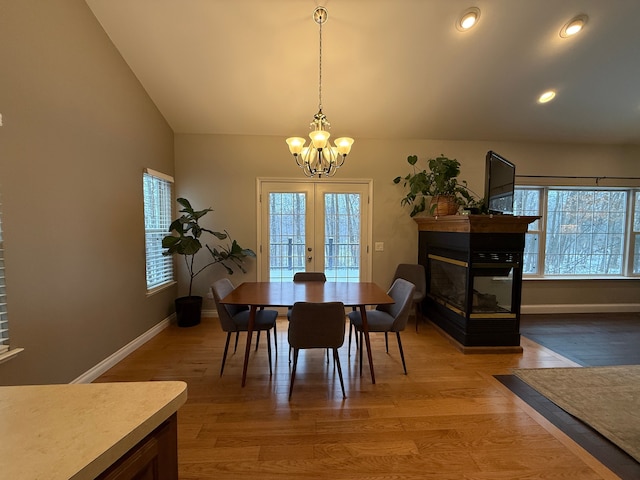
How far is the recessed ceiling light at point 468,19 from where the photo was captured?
247 centimetres

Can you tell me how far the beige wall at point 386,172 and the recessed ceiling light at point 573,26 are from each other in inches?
63.1

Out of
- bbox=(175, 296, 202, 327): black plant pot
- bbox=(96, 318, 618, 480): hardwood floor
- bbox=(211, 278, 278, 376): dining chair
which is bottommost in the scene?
bbox=(96, 318, 618, 480): hardwood floor

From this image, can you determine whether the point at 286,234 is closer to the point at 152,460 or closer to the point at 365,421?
the point at 365,421

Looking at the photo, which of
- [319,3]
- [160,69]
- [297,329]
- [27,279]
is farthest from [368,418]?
[160,69]

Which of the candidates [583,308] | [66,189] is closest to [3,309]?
[66,189]

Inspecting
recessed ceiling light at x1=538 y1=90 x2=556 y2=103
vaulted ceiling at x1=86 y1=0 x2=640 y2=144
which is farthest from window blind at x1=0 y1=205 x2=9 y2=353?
recessed ceiling light at x1=538 y1=90 x2=556 y2=103

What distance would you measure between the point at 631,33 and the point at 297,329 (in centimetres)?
407

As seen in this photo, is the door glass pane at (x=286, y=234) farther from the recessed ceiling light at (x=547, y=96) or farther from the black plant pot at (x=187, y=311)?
the recessed ceiling light at (x=547, y=96)

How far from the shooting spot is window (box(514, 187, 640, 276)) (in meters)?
4.39

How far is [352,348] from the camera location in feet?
10.4

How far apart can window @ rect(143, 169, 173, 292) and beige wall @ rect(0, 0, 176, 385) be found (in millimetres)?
253

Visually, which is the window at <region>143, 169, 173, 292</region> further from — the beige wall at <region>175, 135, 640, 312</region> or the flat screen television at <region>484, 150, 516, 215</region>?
the flat screen television at <region>484, 150, 516, 215</region>

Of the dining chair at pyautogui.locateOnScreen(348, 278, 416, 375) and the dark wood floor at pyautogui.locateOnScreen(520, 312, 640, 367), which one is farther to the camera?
the dark wood floor at pyautogui.locateOnScreen(520, 312, 640, 367)

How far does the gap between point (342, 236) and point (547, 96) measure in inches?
117
